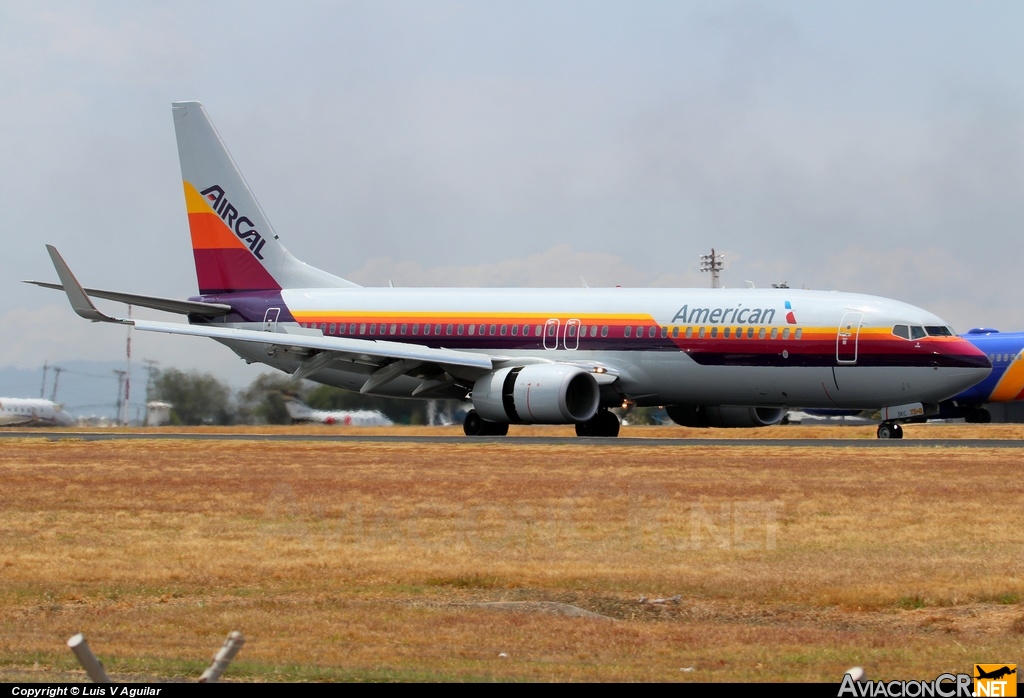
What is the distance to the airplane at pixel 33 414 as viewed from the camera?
5766 centimetres

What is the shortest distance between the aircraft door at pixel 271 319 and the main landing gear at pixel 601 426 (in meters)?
9.20

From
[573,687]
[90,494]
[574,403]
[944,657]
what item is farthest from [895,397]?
[573,687]

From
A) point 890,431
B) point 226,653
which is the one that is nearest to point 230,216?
point 890,431

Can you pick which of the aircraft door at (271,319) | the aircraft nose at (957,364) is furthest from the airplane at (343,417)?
the aircraft nose at (957,364)

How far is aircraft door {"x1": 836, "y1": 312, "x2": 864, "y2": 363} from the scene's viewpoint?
3253 cm

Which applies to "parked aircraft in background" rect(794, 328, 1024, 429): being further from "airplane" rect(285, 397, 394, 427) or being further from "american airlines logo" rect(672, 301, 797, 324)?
"american airlines logo" rect(672, 301, 797, 324)

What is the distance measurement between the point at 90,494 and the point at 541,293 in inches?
731

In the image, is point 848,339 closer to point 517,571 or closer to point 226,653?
point 517,571

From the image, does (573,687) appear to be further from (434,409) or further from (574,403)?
(434,409)

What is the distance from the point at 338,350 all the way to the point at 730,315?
953 centimetres

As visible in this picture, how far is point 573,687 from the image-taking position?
27.5ft

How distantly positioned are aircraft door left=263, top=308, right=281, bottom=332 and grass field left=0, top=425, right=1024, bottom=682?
51.5 ft

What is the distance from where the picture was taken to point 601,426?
122 feet

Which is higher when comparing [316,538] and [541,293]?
[541,293]
